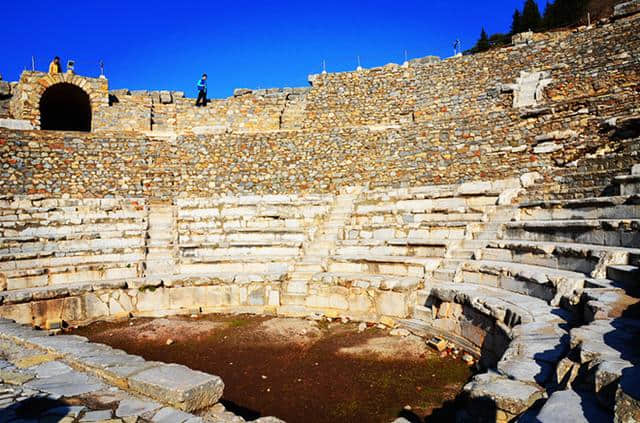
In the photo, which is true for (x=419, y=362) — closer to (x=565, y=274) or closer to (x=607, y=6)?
(x=565, y=274)

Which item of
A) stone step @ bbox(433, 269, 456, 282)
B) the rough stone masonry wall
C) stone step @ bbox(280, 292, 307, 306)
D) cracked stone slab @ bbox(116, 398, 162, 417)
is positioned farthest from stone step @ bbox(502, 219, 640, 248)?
cracked stone slab @ bbox(116, 398, 162, 417)

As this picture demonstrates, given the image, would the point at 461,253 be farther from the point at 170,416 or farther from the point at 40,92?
the point at 40,92

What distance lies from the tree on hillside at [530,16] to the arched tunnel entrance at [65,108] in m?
32.5

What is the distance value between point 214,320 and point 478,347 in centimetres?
493

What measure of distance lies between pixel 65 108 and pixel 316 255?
1537 centimetres

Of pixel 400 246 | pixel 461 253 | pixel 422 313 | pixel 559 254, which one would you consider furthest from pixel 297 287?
pixel 559 254

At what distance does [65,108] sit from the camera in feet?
64.8

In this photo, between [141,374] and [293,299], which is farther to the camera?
[293,299]

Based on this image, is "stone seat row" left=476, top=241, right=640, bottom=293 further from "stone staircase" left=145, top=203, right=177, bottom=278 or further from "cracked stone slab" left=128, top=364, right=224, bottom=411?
"stone staircase" left=145, top=203, right=177, bottom=278

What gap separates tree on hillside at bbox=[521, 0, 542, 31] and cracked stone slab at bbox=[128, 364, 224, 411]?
39049 mm

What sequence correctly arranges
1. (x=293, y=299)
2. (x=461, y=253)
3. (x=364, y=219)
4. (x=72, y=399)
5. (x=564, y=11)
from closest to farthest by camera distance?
1. (x=72, y=399)
2. (x=461, y=253)
3. (x=293, y=299)
4. (x=364, y=219)
5. (x=564, y=11)

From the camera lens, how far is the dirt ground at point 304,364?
16.0 feet

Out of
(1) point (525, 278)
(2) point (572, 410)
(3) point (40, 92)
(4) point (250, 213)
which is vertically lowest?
(2) point (572, 410)

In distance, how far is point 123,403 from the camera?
12.8ft
